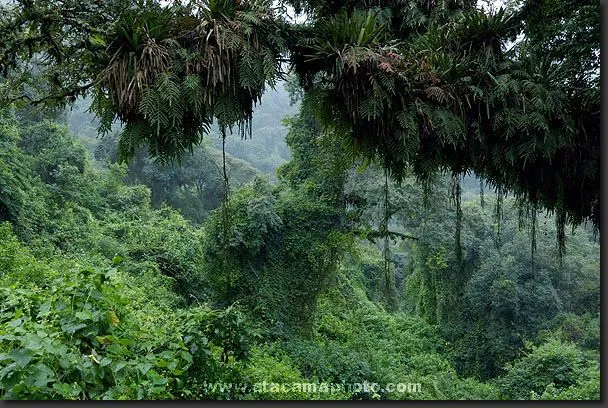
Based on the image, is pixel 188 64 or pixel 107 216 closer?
pixel 188 64

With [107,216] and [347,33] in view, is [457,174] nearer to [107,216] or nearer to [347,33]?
[347,33]

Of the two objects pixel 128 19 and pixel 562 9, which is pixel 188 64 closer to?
pixel 128 19

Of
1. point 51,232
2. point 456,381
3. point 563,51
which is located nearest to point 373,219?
point 456,381

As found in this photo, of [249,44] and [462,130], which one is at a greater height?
[249,44]

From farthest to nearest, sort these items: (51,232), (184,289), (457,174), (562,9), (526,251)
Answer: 1. (526,251)
2. (184,289)
3. (51,232)
4. (457,174)
5. (562,9)

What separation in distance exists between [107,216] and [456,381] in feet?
31.7

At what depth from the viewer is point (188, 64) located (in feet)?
8.05

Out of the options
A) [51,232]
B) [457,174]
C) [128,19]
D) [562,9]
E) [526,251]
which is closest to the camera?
[128,19]

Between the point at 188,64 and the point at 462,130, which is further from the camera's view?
the point at 462,130

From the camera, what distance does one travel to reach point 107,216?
13031 mm

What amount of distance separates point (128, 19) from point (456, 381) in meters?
10.4

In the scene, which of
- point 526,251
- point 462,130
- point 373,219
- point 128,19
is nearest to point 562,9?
point 462,130

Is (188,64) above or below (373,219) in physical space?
below

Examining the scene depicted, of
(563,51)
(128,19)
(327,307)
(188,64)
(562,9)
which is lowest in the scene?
(327,307)
